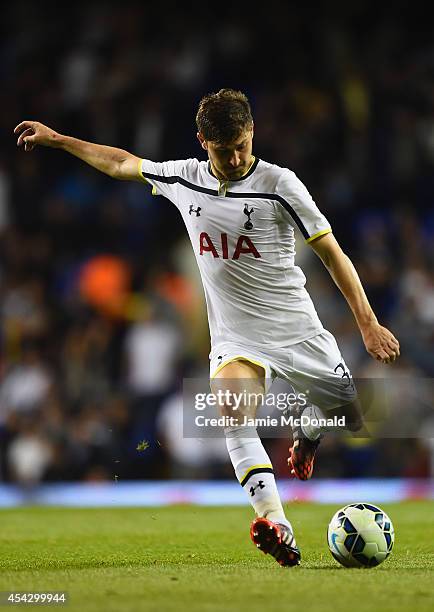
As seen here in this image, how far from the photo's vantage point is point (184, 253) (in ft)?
51.2

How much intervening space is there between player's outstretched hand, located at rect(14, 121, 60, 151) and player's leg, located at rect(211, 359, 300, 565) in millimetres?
1850

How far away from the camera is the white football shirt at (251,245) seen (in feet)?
21.7

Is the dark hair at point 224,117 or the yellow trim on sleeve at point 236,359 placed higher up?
the dark hair at point 224,117

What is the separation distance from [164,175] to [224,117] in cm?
82

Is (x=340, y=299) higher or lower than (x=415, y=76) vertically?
lower

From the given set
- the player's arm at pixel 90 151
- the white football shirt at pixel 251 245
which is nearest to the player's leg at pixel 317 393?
the white football shirt at pixel 251 245

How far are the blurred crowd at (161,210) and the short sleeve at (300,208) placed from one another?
6616mm

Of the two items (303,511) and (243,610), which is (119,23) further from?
(243,610)

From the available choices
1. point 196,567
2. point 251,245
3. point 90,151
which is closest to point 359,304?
point 251,245

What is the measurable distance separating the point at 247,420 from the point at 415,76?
11.4 metres

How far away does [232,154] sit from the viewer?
6469mm

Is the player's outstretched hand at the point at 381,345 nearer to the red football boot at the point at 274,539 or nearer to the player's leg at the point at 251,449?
the player's leg at the point at 251,449

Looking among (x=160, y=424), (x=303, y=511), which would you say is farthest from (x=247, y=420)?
(x=160, y=424)

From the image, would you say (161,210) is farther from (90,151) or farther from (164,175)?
(164,175)
